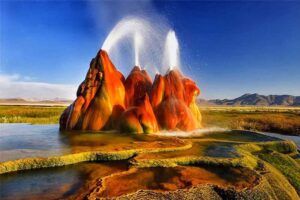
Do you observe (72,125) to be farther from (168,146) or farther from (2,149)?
(168,146)

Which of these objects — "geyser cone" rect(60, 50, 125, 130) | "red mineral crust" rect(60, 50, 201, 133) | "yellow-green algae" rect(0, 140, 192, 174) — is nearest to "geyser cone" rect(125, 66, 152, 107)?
"red mineral crust" rect(60, 50, 201, 133)

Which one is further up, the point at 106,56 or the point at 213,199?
the point at 106,56

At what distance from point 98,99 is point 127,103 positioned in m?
2.99

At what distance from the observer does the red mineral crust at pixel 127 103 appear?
20.8 meters

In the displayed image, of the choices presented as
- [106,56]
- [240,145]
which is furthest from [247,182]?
[106,56]

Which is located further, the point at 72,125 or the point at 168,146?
the point at 72,125

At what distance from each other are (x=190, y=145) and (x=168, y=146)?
147 centimetres

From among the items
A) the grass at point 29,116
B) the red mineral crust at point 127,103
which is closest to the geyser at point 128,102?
the red mineral crust at point 127,103

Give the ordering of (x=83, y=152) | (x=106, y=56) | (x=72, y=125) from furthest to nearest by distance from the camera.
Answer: (x=106, y=56) < (x=72, y=125) < (x=83, y=152)

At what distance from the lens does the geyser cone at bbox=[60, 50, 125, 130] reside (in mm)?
21719

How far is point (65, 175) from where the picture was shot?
10523 mm

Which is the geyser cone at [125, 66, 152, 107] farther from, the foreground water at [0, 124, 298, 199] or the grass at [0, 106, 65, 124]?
the grass at [0, 106, 65, 124]

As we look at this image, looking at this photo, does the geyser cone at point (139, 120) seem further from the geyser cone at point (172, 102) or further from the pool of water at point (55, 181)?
the pool of water at point (55, 181)

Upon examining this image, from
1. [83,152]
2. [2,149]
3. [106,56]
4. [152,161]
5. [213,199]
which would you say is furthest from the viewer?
[106,56]
